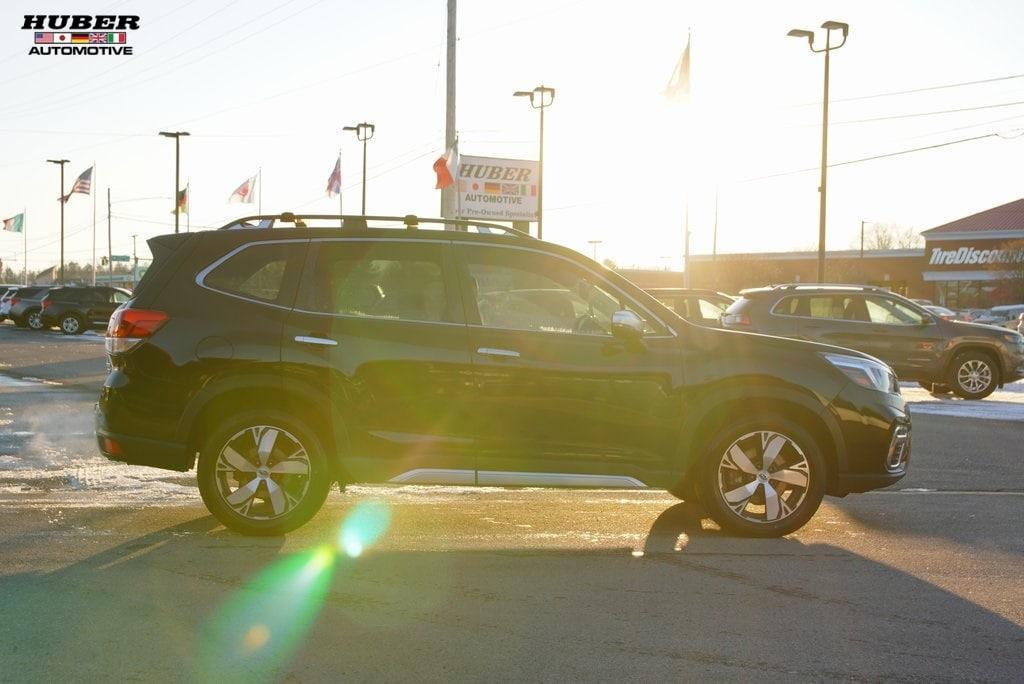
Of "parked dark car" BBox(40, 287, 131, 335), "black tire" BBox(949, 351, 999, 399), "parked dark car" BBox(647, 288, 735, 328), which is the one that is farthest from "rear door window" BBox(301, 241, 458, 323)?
"parked dark car" BBox(40, 287, 131, 335)

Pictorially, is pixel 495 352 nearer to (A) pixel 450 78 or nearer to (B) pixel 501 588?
(B) pixel 501 588

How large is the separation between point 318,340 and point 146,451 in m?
1.24

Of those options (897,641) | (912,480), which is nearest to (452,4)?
(912,480)

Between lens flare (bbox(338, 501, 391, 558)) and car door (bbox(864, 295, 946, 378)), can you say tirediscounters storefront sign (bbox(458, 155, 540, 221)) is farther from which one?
lens flare (bbox(338, 501, 391, 558))

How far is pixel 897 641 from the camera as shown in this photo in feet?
15.6

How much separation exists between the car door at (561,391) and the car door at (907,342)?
11350mm

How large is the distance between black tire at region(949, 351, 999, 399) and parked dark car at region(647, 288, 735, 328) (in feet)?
12.0

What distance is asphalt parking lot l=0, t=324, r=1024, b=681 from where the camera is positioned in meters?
4.43

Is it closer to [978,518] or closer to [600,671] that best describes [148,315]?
[600,671]

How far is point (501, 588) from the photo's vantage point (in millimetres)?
5516

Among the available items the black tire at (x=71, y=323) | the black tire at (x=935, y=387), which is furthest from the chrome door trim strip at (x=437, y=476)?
the black tire at (x=71, y=323)

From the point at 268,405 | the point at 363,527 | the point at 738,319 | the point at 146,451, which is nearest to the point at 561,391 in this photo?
the point at 363,527

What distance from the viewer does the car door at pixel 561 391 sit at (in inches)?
256

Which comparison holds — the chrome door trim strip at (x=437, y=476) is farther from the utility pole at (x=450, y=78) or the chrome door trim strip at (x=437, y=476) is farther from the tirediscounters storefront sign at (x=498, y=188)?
the tirediscounters storefront sign at (x=498, y=188)
